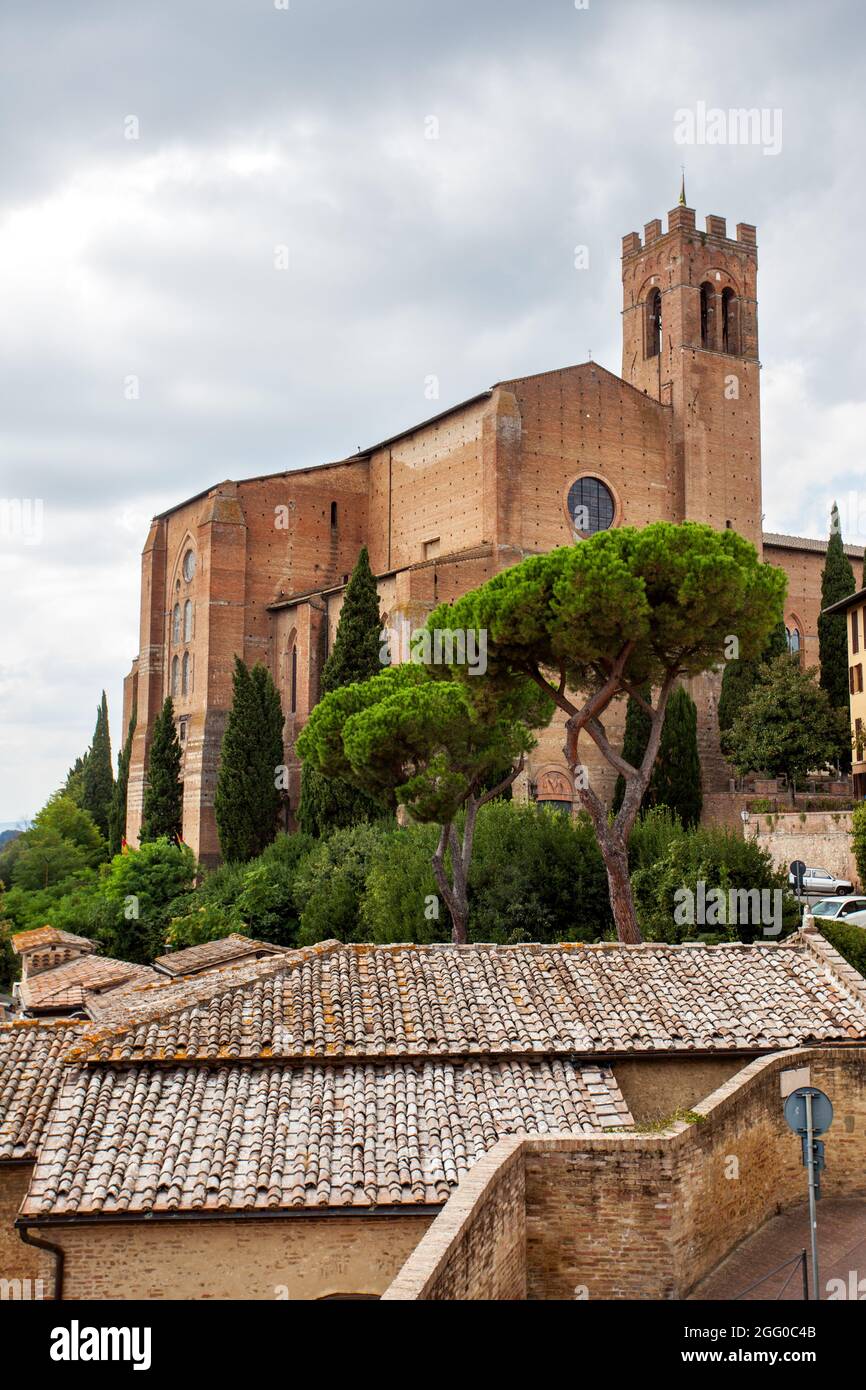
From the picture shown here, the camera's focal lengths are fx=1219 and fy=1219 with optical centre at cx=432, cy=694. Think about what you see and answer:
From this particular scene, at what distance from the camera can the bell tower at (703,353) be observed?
37219 millimetres

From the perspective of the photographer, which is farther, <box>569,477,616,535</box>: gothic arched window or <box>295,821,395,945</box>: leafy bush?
<box>569,477,616,535</box>: gothic arched window

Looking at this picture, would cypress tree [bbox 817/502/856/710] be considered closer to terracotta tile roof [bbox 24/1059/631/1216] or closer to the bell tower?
the bell tower

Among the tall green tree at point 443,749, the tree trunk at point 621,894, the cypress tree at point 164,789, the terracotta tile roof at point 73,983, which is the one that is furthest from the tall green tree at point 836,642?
the cypress tree at point 164,789

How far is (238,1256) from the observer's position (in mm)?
8727

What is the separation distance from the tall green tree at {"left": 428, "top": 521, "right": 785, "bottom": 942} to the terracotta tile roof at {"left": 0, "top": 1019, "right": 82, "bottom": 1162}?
770 cm

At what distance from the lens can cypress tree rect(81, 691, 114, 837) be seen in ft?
188

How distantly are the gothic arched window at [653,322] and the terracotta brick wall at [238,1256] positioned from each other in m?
34.5

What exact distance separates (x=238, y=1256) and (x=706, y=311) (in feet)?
118

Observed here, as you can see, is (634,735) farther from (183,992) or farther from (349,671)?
(183,992)

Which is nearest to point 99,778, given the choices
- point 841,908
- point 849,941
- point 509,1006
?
point 841,908

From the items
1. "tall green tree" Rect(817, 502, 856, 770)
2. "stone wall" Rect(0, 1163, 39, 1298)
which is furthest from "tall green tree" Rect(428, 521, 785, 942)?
"tall green tree" Rect(817, 502, 856, 770)

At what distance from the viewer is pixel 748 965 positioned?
12.3m

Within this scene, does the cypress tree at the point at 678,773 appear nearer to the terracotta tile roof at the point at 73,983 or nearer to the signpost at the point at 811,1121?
the terracotta tile roof at the point at 73,983
